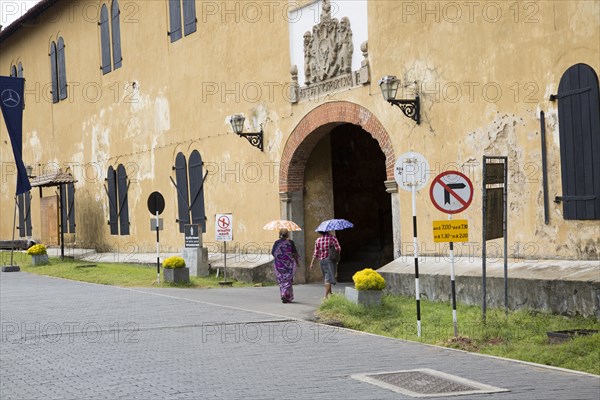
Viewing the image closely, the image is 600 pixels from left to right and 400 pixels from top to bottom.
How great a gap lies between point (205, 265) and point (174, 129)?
5149 mm

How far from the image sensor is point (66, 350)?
11508 mm

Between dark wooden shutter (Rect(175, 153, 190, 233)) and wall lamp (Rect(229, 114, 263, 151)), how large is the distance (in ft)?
13.6

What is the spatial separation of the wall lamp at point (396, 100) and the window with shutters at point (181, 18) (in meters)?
9.45

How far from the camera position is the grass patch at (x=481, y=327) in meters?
10.6

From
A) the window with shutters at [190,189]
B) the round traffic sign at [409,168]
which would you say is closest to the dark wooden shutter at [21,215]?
the window with shutters at [190,189]

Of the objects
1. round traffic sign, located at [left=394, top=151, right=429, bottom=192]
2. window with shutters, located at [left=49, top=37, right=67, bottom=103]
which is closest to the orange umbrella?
round traffic sign, located at [left=394, top=151, right=429, bottom=192]

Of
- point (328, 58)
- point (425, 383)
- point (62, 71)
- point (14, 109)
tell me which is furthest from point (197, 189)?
point (425, 383)

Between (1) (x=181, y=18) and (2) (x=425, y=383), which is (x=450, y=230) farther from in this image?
(1) (x=181, y=18)

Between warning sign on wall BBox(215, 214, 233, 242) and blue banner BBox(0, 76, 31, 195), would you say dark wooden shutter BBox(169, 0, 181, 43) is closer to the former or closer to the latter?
blue banner BBox(0, 76, 31, 195)

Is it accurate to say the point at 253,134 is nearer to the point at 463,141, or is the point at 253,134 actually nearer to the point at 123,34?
the point at 463,141

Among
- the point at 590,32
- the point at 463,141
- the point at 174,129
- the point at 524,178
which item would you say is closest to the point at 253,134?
the point at 174,129

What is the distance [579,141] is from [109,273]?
44.6ft

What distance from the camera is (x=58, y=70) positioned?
3566 cm

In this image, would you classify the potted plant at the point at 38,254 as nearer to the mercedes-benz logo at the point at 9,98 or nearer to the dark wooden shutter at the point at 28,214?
the mercedes-benz logo at the point at 9,98
